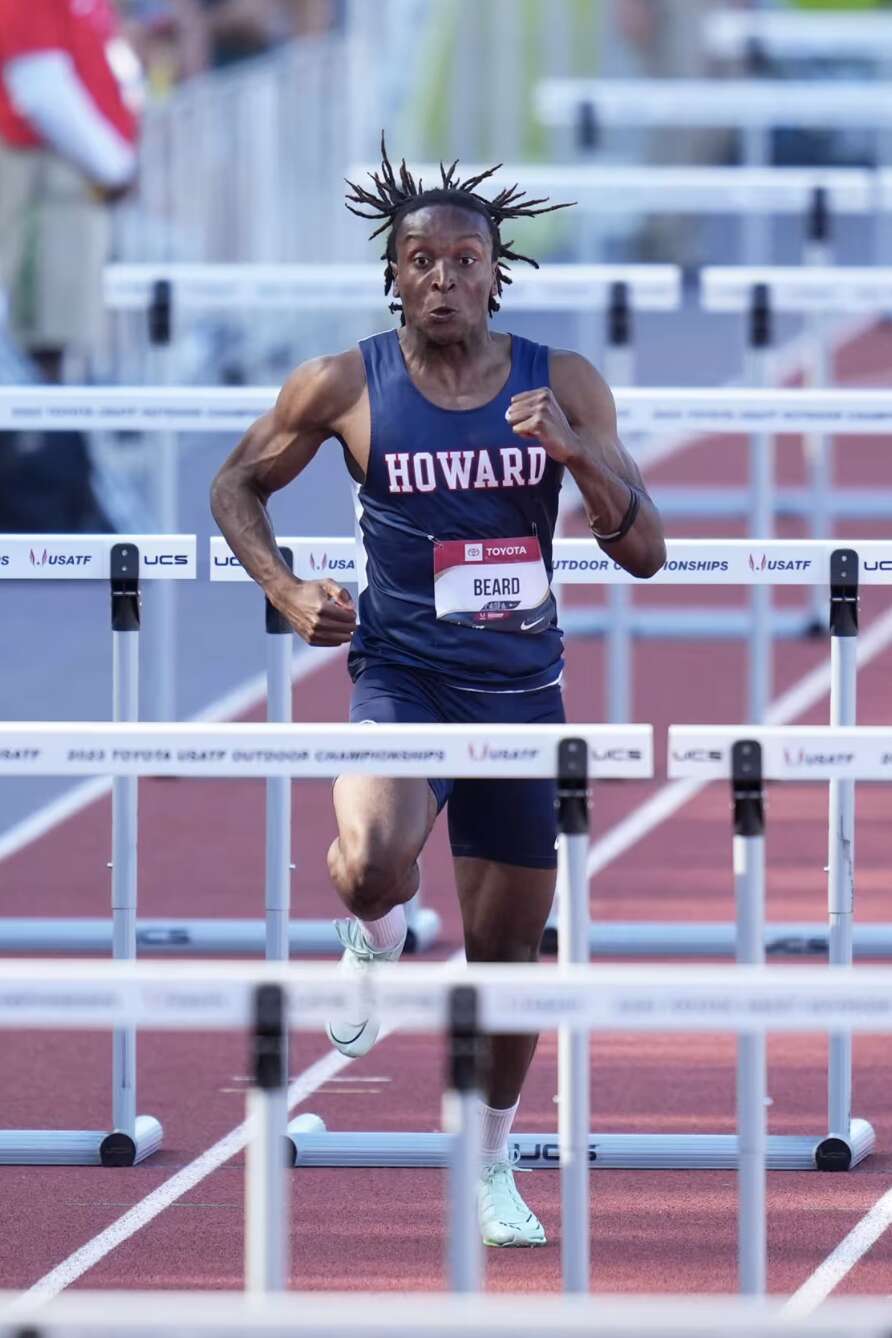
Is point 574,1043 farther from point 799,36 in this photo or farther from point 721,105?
point 799,36

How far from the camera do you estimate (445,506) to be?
5.43m

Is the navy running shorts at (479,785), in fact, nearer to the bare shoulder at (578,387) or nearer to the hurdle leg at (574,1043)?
the bare shoulder at (578,387)

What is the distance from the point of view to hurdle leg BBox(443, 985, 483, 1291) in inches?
146

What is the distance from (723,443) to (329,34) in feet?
11.0

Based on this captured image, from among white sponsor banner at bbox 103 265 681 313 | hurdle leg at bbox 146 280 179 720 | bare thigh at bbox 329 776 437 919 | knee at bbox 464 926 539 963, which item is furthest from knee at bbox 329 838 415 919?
hurdle leg at bbox 146 280 179 720

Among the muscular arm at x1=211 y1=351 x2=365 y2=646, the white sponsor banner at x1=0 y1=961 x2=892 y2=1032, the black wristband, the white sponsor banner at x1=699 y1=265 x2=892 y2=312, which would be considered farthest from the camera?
the white sponsor banner at x1=699 y1=265 x2=892 y2=312

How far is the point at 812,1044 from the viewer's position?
724 cm

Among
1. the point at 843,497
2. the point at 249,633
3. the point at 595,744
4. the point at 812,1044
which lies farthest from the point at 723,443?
the point at 595,744

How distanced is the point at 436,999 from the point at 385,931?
A: 1.73 m

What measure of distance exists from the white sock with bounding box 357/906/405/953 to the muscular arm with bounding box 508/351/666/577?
2.57 ft

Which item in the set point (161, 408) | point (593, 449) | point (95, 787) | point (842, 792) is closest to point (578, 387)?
point (593, 449)

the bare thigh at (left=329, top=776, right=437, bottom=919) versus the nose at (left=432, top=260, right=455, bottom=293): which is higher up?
the nose at (left=432, top=260, right=455, bottom=293)

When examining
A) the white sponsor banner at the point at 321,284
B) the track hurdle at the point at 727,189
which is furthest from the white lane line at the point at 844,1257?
the track hurdle at the point at 727,189

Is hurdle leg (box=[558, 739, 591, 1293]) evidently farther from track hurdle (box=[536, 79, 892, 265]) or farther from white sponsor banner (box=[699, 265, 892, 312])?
track hurdle (box=[536, 79, 892, 265])
